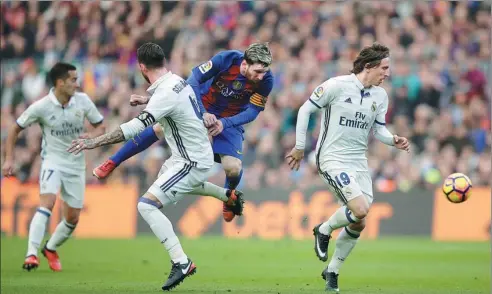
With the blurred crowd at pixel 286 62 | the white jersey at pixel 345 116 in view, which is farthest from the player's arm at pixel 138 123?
A: the blurred crowd at pixel 286 62

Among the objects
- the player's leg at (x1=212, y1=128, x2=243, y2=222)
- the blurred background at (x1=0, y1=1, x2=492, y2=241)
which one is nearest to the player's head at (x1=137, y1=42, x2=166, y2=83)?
the player's leg at (x1=212, y1=128, x2=243, y2=222)

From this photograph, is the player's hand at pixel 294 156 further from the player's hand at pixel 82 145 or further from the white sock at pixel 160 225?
the player's hand at pixel 82 145

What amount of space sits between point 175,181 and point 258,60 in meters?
1.96

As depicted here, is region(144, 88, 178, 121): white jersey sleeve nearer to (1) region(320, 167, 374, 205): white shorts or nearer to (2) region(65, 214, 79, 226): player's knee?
(1) region(320, 167, 374, 205): white shorts

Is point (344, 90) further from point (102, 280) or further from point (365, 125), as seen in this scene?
point (102, 280)

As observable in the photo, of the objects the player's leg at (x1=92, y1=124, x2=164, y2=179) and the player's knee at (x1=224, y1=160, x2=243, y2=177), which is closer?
the player's leg at (x1=92, y1=124, x2=164, y2=179)

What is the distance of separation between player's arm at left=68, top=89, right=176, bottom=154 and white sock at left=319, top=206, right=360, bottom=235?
2.47 metres

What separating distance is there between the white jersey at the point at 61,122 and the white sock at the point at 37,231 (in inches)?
29.9

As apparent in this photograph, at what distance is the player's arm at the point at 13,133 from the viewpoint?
14.8 m

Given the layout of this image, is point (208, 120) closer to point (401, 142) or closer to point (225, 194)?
point (225, 194)

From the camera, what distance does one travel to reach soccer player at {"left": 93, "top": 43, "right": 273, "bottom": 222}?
12.4 metres

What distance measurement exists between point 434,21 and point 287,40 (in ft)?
13.6

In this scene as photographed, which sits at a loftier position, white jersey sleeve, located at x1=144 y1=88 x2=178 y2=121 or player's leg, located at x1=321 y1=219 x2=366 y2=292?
white jersey sleeve, located at x1=144 y1=88 x2=178 y2=121

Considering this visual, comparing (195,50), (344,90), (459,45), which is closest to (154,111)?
(344,90)
